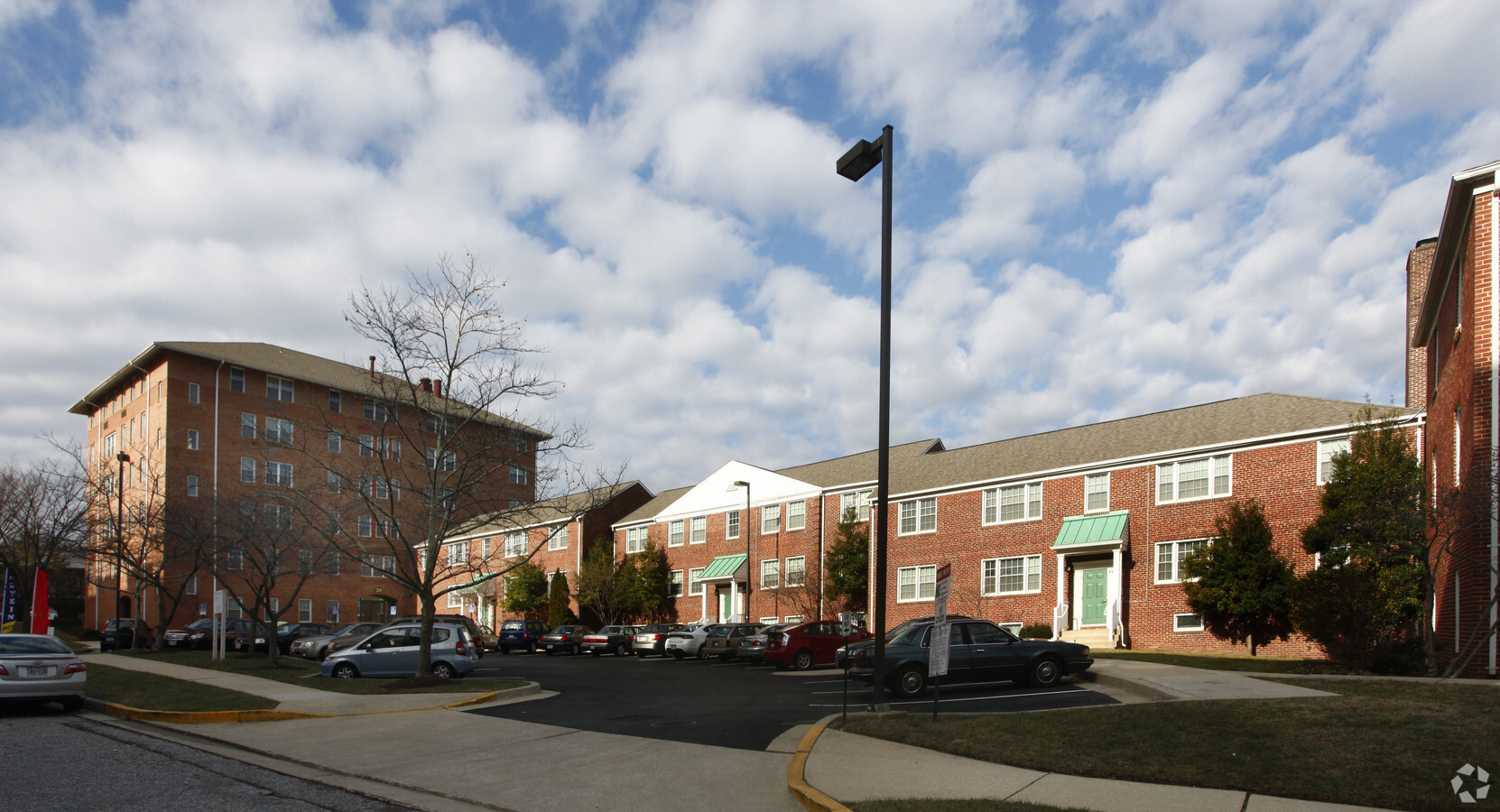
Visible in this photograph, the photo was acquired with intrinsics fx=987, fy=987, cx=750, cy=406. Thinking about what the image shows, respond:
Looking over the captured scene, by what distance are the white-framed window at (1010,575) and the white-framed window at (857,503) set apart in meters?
6.26

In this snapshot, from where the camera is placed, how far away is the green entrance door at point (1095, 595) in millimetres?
32719

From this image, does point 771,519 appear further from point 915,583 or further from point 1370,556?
point 1370,556

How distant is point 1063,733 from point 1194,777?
2.44 metres

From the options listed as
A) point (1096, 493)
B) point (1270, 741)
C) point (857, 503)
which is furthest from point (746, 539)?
point (1270, 741)

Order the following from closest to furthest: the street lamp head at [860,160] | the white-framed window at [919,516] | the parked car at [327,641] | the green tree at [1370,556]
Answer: the street lamp head at [860,160] → the green tree at [1370,556] → the parked car at [327,641] → the white-framed window at [919,516]

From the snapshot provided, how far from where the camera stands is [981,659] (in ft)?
62.2

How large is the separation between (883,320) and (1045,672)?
864cm

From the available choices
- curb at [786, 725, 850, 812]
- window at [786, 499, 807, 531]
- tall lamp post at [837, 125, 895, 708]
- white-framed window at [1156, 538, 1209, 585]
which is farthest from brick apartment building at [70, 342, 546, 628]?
curb at [786, 725, 850, 812]

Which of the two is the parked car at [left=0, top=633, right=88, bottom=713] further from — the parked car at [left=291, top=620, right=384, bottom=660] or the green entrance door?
the green entrance door

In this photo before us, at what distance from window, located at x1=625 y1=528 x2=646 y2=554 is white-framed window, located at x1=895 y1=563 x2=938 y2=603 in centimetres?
2036

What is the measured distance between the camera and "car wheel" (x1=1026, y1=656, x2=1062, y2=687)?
62.4 feet

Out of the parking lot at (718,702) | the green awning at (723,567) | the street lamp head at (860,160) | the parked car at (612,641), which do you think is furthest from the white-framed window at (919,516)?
the street lamp head at (860,160)

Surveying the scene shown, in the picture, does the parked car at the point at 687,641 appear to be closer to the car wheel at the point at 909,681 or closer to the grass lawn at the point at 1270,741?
the car wheel at the point at 909,681

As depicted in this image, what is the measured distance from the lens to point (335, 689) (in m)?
20.0
